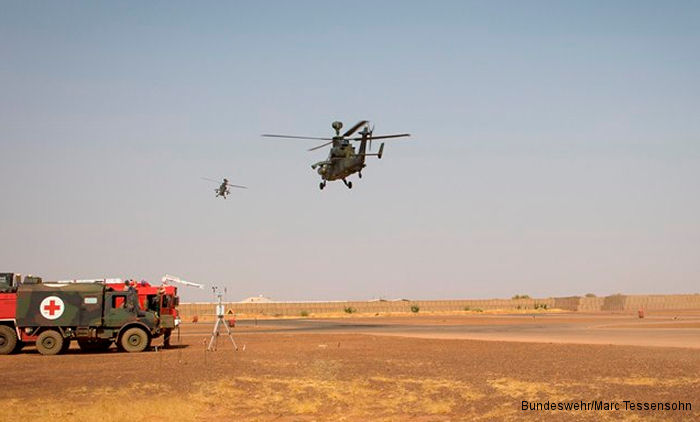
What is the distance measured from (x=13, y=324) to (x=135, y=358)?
7501mm

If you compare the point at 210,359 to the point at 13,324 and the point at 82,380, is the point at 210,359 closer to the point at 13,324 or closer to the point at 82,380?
the point at 82,380

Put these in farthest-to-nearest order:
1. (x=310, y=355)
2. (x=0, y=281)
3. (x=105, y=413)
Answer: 1. (x=0, y=281)
2. (x=310, y=355)
3. (x=105, y=413)

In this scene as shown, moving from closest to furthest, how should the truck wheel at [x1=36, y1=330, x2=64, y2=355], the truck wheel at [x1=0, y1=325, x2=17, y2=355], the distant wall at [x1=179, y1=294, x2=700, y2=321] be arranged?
the truck wheel at [x1=36, y1=330, x2=64, y2=355] → the truck wheel at [x1=0, y1=325, x2=17, y2=355] → the distant wall at [x1=179, y1=294, x2=700, y2=321]

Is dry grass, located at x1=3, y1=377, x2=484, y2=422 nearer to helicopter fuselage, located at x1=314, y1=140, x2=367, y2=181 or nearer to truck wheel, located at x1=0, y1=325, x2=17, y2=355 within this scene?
Result: truck wheel, located at x1=0, y1=325, x2=17, y2=355

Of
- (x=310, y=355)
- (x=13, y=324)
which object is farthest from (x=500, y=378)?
(x=13, y=324)

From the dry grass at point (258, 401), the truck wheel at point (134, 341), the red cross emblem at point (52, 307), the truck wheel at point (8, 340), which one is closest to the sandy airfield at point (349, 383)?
the dry grass at point (258, 401)

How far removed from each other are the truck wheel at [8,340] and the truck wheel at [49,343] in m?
1.29

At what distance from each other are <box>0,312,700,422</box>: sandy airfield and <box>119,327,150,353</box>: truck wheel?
22.0 inches

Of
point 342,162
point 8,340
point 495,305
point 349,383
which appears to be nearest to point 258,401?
point 349,383

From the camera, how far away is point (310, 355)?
33188 millimetres

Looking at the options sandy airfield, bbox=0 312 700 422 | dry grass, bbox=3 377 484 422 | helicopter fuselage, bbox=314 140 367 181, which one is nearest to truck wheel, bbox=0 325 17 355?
sandy airfield, bbox=0 312 700 422

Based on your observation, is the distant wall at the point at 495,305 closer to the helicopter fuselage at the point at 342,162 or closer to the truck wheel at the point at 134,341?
the helicopter fuselage at the point at 342,162

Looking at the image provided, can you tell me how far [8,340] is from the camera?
3484cm

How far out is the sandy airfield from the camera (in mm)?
18797
